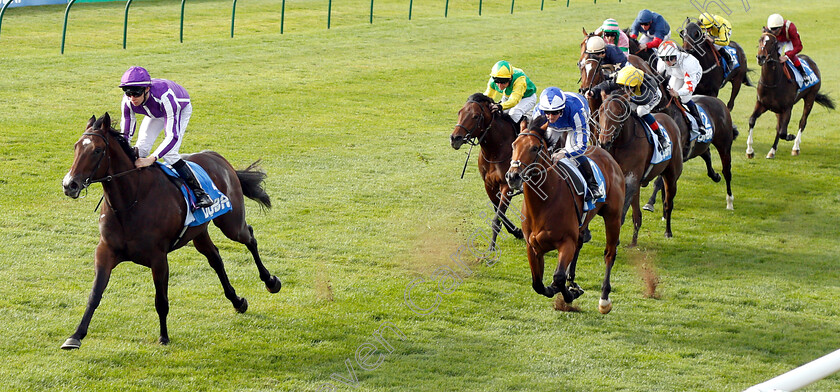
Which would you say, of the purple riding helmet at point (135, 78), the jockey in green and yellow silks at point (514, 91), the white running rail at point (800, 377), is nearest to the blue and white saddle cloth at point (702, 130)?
the jockey in green and yellow silks at point (514, 91)

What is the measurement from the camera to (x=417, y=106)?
16906mm

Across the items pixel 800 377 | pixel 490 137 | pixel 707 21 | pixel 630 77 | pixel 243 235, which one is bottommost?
pixel 243 235

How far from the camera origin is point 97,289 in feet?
20.1

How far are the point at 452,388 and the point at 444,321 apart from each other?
1284 mm

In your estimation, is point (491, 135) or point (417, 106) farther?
point (417, 106)

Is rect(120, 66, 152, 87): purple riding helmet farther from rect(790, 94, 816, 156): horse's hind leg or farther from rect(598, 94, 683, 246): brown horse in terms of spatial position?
rect(790, 94, 816, 156): horse's hind leg

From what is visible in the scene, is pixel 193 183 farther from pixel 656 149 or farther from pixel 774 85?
pixel 774 85

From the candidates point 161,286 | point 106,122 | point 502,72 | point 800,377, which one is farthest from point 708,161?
point 800,377

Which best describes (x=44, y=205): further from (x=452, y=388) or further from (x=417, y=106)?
(x=417, y=106)

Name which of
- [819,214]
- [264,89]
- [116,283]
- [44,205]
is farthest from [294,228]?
[264,89]

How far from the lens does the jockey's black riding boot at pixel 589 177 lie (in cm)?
734

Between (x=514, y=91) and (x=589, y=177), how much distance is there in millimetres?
2210

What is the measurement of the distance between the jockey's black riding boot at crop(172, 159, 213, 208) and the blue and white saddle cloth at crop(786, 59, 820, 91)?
10.6 m

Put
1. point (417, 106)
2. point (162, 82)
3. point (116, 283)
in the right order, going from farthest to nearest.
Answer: point (417, 106) → point (116, 283) → point (162, 82)
